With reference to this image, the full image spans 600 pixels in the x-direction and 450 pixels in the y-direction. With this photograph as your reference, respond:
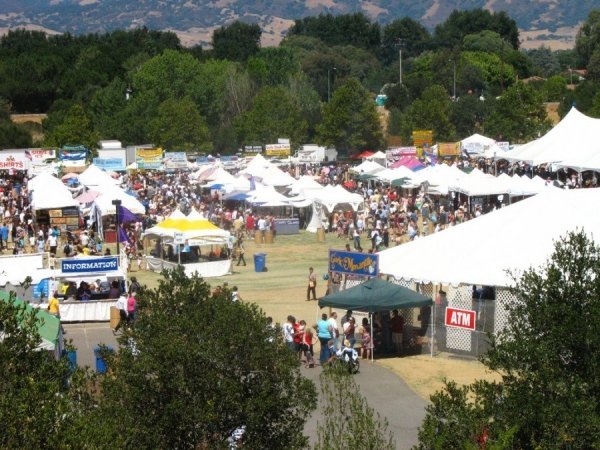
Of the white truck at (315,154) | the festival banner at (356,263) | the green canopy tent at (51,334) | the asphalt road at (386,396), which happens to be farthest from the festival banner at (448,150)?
the green canopy tent at (51,334)

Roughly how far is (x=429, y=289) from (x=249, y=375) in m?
13.8

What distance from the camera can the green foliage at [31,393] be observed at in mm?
9047

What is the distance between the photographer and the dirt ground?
69.3 feet

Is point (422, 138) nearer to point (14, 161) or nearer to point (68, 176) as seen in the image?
point (68, 176)

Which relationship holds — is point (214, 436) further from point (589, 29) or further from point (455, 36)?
point (455, 36)

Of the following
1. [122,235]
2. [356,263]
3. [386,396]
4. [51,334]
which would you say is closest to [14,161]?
[122,235]

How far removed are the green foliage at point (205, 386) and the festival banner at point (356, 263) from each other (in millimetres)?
11912

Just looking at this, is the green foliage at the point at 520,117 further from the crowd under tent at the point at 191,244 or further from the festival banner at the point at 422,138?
the crowd under tent at the point at 191,244

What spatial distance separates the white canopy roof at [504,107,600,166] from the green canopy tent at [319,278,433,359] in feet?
92.7

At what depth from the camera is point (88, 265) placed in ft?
89.8

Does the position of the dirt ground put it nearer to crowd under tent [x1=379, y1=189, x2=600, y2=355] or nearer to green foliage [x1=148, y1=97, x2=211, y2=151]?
crowd under tent [x1=379, y1=189, x2=600, y2=355]

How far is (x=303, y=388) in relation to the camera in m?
11.9

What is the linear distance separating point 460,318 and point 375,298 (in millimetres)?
1664

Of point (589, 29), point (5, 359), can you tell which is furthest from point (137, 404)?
point (589, 29)
